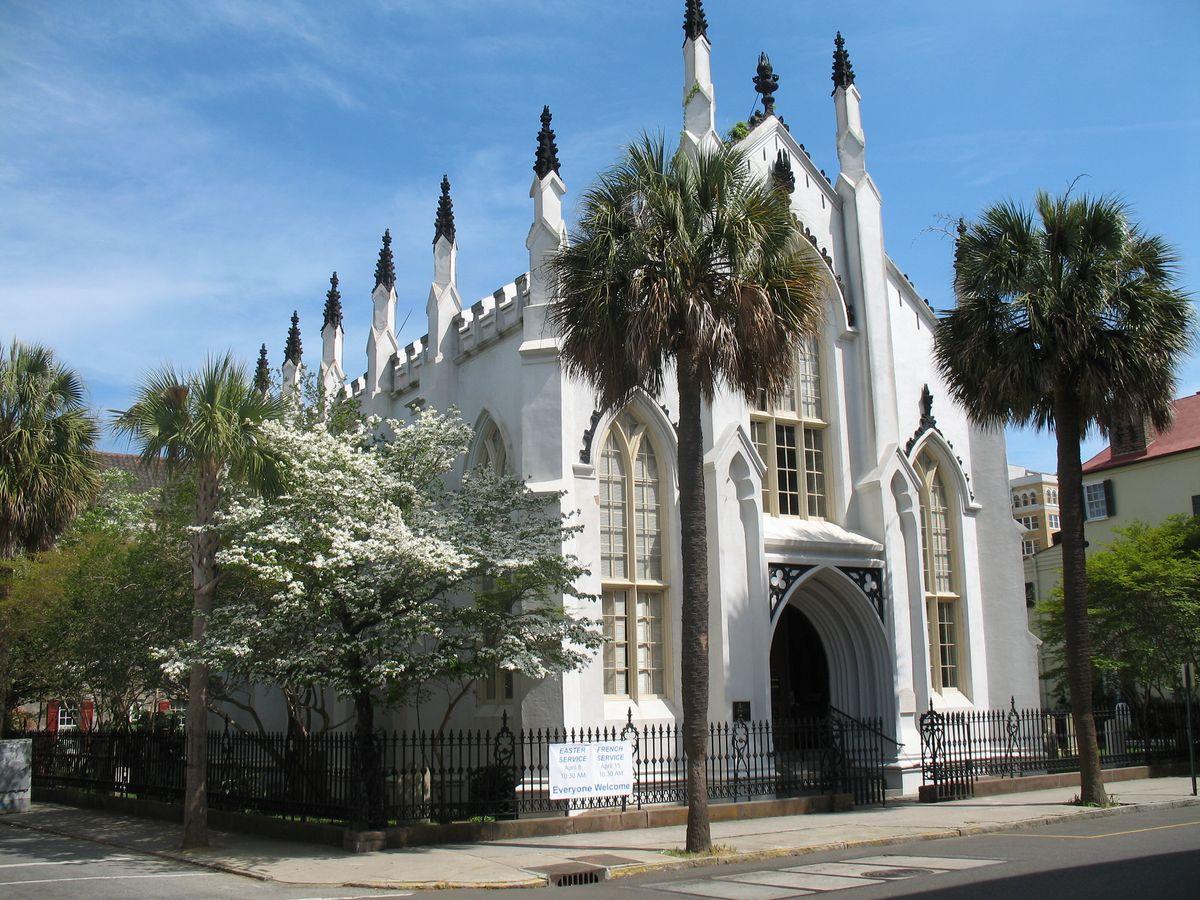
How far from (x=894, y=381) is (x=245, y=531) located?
14.3m

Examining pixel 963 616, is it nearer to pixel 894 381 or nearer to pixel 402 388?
pixel 894 381

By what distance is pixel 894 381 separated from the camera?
2430cm

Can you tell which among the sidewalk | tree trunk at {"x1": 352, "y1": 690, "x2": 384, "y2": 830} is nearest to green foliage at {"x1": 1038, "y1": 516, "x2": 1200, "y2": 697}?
the sidewalk

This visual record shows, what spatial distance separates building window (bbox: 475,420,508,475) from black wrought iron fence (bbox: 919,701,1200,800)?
9.38m

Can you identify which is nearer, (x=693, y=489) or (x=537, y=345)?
(x=693, y=489)

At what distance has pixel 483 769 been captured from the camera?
18.7 meters

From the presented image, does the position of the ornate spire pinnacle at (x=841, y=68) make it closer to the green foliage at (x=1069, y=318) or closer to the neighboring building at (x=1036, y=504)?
the green foliage at (x=1069, y=318)

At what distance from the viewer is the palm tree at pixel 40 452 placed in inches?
874

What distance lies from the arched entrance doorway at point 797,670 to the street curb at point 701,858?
266 inches

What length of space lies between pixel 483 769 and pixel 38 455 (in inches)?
443

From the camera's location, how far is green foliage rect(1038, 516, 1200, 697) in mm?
28453

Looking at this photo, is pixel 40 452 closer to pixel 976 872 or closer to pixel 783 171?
pixel 783 171

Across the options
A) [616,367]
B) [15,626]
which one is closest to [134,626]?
[15,626]

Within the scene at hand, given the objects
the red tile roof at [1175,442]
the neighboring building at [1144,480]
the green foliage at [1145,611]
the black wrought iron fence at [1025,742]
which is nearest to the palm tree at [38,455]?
the black wrought iron fence at [1025,742]
